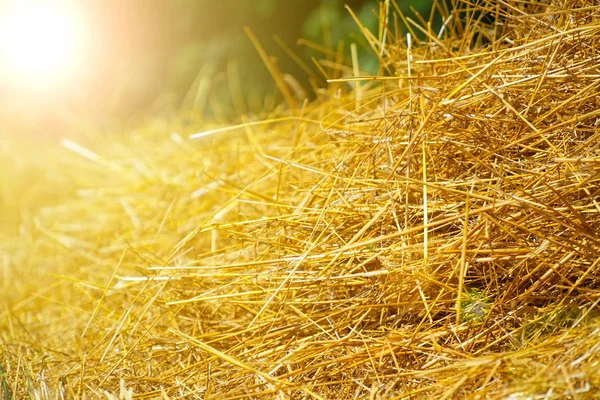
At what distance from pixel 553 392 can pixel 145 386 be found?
538mm

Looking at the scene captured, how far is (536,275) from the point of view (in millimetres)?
795

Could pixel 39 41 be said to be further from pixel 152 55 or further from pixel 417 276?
pixel 417 276

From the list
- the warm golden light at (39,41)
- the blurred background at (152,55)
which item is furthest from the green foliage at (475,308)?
the warm golden light at (39,41)

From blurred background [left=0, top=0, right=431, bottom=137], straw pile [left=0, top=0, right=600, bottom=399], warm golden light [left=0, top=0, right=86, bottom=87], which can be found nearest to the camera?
straw pile [left=0, top=0, right=600, bottom=399]

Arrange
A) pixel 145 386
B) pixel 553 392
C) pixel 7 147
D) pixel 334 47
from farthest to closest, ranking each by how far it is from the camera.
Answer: pixel 7 147 → pixel 334 47 → pixel 145 386 → pixel 553 392

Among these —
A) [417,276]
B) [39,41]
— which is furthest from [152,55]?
[417,276]

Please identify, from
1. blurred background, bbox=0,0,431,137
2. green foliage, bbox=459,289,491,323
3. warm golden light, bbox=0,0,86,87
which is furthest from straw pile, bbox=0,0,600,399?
warm golden light, bbox=0,0,86,87

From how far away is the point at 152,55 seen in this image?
3.29m

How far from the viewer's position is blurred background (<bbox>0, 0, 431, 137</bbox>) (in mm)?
2418

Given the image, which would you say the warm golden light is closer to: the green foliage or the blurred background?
the blurred background

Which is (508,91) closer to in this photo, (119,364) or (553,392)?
(553,392)

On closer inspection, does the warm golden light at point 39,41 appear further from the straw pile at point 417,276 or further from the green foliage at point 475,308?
the green foliage at point 475,308

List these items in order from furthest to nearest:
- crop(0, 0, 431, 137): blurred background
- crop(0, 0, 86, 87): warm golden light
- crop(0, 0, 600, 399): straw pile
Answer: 1. crop(0, 0, 86, 87): warm golden light
2. crop(0, 0, 431, 137): blurred background
3. crop(0, 0, 600, 399): straw pile

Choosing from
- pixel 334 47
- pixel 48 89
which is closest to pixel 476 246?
pixel 334 47
